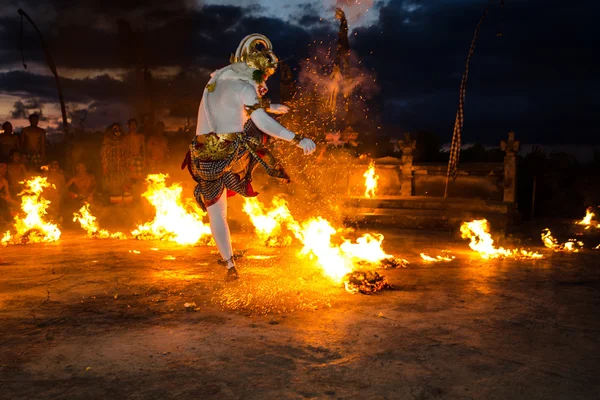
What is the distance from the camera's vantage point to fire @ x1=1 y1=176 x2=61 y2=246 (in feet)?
26.2

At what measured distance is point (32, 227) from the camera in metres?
8.40

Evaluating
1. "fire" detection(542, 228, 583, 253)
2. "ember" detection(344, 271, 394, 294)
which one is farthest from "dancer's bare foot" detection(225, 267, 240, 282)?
"fire" detection(542, 228, 583, 253)

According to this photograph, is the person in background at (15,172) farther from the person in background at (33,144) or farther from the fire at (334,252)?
the fire at (334,252)

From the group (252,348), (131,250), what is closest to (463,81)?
(131,250)

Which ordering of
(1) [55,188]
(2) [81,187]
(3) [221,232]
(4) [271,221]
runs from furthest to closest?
(2) [81,187] < (1) [55,188] < (4) [271,221] < (3) [221,232]

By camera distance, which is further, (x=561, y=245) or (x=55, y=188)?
(x=55, y=188)

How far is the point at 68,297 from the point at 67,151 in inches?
382

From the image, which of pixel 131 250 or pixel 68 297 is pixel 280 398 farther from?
pixel 131 250

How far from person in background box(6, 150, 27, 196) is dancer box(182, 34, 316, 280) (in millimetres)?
7362

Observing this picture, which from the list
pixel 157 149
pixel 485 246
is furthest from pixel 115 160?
pixel 485 246

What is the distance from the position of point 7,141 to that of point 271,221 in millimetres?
7530

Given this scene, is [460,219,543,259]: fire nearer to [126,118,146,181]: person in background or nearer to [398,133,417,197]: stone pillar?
[398,133,417,197]: stone pillar

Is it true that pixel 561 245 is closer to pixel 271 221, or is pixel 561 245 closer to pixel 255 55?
pixel 271 221

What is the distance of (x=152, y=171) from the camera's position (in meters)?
11.8
